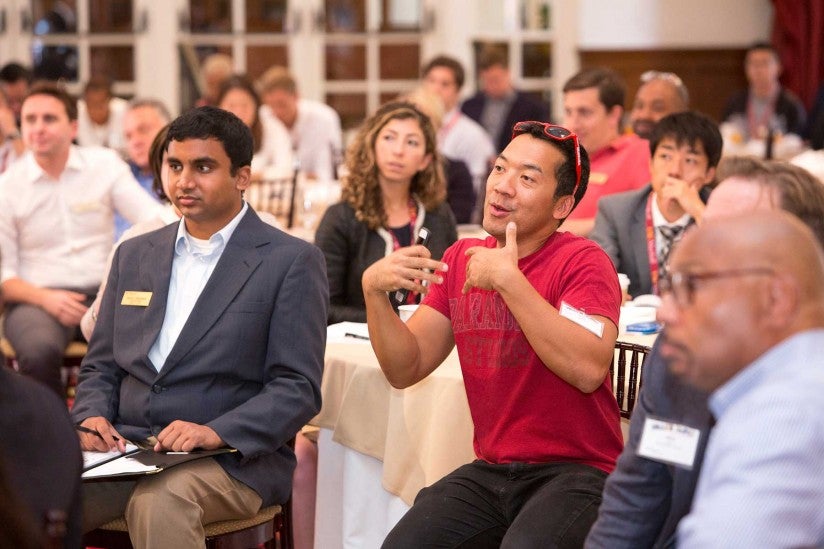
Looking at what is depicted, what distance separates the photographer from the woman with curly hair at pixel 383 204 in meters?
4.12

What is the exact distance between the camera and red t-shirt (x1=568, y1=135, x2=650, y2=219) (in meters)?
5.10

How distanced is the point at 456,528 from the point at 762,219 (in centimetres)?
114

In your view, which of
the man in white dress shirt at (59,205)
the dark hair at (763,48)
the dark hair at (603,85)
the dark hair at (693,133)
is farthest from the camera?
the dark hair at (763,48)

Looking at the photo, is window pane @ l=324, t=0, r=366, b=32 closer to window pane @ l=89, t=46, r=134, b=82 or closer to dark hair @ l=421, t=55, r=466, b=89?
dark hair @ l=421, t=55, r=466, b=89

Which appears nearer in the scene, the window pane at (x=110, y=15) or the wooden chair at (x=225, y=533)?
the wooden chair at (x=225, y=533)

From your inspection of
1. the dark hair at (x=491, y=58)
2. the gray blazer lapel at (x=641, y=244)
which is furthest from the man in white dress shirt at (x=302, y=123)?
the gray blazer lapel at (x=641, y=244)

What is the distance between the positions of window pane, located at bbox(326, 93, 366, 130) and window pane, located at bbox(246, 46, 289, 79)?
0.49 meters

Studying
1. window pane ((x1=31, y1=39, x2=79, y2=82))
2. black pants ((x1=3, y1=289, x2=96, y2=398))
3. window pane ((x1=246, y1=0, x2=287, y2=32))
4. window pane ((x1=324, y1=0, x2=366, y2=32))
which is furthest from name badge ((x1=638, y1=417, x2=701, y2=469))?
window pane ((x1=31, y1=39, x2=79, y2=82))

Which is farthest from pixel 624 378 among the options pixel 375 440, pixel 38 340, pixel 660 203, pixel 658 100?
pixel 658 100

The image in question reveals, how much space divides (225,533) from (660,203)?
202 cm

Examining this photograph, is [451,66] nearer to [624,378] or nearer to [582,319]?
[624,378]

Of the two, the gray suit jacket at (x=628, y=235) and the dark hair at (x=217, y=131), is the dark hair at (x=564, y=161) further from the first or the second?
the gray suit jacket at (x=628, y=235)

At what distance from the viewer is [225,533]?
2.81 metres

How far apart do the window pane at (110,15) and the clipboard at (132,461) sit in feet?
25.5
